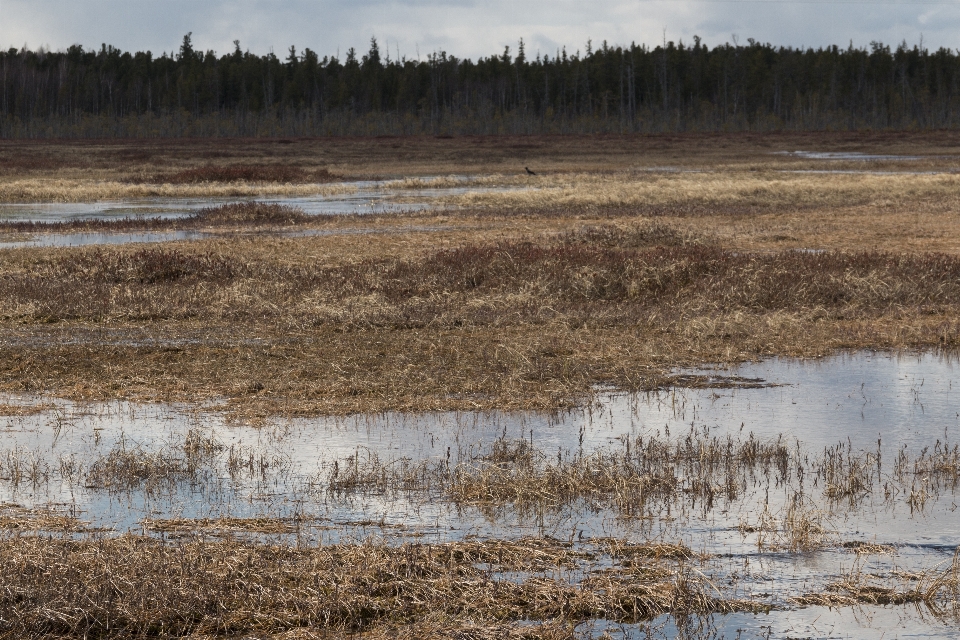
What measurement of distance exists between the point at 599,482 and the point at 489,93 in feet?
470

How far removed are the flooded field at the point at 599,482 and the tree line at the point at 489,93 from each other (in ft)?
371

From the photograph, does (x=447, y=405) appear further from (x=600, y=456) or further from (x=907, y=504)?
(x=907, y=504)

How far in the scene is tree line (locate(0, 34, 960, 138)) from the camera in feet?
412

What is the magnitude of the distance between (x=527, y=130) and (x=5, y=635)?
118148 millimetres

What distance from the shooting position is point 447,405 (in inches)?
434

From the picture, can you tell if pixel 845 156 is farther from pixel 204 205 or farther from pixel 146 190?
pixel 204 205

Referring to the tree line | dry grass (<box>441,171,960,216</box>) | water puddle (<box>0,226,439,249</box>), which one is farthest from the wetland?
the tree line

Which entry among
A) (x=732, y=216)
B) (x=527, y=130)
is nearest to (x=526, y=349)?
(x=732, y=216)

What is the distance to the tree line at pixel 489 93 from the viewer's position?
125500 millimetres

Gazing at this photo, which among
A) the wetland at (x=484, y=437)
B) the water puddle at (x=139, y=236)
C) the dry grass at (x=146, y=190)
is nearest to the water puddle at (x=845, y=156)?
the dry grass at (x=146, y=190)

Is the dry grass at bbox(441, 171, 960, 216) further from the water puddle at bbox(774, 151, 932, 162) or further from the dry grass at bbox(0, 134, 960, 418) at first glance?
the water puddle at bbox(774, 151, 932, 162)

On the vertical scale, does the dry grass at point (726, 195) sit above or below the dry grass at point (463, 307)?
above

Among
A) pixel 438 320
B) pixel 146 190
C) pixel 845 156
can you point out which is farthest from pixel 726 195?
pixel 845 156

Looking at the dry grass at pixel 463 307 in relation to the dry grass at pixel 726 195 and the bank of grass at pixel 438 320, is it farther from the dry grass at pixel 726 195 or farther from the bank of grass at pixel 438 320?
the dry grass at pixel 726 195
